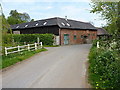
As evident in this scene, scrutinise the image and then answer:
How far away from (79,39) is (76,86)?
80.9ft

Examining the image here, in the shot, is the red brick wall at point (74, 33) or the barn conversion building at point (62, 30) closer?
the barn conversion building at point (62, 30)

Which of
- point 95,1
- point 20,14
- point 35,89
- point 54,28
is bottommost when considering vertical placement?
point 35,89

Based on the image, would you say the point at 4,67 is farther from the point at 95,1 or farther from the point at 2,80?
the point at 95,1

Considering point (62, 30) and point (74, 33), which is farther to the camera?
point (74, 33)

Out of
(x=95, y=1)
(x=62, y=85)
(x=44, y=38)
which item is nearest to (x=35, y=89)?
(x=62, y=85)

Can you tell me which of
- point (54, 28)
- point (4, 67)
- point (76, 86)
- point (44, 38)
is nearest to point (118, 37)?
point (76, 86)

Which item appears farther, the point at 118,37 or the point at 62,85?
the point at 118,37

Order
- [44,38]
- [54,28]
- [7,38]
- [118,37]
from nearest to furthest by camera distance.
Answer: [118,37]
[7,38]
[44,38]
[54,28]

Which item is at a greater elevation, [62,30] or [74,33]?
[62,30]

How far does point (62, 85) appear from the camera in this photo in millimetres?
4539

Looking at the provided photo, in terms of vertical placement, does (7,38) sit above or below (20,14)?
below

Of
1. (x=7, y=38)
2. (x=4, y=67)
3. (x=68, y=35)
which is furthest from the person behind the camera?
(x=68, y=35)

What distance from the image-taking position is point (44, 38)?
2186 centimetres

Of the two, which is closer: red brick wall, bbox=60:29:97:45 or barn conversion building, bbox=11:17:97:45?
barn conversion building, bbox=11:17:97:45
